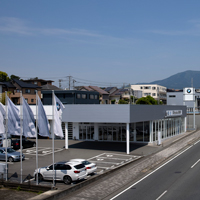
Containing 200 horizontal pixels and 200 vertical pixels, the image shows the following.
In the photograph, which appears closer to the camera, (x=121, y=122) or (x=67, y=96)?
(x=121, y=122)

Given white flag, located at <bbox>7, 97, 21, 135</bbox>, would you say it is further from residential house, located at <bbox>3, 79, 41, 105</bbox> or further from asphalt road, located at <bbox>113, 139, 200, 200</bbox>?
residential house, located at <bbox>3, 79, 41, 105</bbox>

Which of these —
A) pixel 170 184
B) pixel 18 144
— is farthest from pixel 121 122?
pixel 18 144

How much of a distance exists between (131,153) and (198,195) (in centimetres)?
1618

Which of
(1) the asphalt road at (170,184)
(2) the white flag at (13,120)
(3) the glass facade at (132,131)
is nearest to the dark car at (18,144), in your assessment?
(3) the glass facade at (132,131)

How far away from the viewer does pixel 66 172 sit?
19.4 m

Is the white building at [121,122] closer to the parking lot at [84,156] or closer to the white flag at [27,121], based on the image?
the parking lot at [84,156]

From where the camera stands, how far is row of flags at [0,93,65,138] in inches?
763

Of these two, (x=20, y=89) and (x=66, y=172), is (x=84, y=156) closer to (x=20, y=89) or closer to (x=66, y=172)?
(x=66, y=172)

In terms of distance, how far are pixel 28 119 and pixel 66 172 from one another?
4.71 metres

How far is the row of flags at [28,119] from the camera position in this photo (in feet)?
63.6

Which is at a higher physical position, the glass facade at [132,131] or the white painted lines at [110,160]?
the glass facade at [132,131]

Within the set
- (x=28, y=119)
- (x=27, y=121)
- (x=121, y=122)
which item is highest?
(x=28, y=119)

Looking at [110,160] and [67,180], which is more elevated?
[67,180]

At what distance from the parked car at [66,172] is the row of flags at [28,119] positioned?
2.37m
